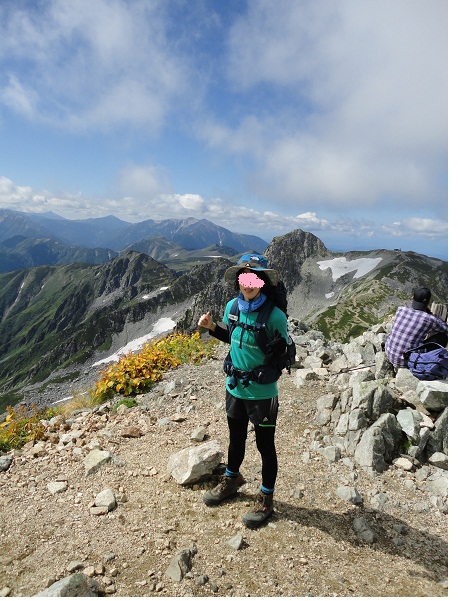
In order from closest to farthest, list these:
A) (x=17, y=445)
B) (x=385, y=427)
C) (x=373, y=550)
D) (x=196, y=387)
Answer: (x=373, y=550), (x=385, y=427), (x=17, y=445), (x=196, y=387)

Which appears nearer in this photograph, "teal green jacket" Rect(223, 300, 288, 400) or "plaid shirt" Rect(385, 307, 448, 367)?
"teal green jacket" Rect(223, 300, 288, 400)

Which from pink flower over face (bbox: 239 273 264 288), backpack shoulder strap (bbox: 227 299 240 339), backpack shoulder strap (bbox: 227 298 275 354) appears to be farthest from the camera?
backpack shoulder strap (bbox: 227 299 240 339)

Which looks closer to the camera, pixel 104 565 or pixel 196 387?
pixel 104 565

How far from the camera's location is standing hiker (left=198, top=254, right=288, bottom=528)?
4949mm

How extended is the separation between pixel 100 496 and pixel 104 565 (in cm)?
149

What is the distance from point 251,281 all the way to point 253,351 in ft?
3.69

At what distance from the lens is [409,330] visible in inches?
346

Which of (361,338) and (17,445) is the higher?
(361,338)

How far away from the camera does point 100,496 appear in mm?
5848

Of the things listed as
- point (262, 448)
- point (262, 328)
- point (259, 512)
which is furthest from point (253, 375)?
point (259, 512)

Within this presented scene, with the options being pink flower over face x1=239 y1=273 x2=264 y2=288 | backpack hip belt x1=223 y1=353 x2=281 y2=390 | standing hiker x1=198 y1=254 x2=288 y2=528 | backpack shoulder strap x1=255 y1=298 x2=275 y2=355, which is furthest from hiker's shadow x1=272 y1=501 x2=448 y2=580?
pink flower over face x1=239 y1=273 x2=264 y2=288

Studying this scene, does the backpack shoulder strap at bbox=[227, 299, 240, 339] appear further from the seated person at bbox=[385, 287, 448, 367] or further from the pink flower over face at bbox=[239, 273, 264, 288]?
the seated person at bbox=[385, 287, 448, 367]
